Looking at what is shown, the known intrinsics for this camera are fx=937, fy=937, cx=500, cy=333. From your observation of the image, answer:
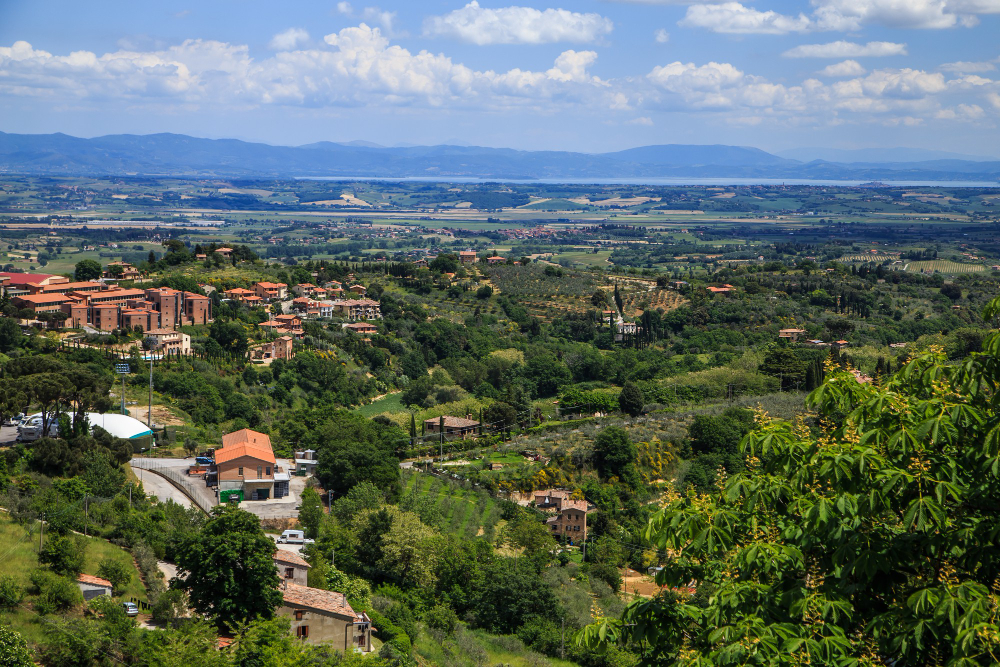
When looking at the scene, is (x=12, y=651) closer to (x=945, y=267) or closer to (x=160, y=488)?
(x=160, y=488)

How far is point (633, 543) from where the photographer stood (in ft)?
92.4

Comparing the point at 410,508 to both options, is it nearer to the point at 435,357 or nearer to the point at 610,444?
the point at 610,444

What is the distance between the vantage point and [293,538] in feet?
72.4

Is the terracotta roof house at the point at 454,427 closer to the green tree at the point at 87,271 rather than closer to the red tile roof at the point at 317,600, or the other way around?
the red tile roof at the point at 317,600

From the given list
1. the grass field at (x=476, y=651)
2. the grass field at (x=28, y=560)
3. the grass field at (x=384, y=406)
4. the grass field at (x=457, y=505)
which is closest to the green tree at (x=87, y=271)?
the grass field at (x=384, y=406)

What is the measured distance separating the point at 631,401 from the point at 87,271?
1467 inches

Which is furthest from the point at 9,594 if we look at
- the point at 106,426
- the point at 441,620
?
the point at 106,426

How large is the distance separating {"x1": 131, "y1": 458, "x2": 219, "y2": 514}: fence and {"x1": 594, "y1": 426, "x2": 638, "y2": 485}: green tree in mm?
14255

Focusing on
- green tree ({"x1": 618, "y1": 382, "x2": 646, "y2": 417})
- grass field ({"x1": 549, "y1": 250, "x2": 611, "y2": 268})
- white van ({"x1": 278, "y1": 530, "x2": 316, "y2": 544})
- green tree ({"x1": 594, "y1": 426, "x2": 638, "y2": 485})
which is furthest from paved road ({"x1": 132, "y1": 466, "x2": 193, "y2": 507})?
grass field ({"x1": 549, "y1": 250, "x2": 611, "y2": 268})

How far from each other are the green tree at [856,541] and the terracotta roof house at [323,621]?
1080 centimetres

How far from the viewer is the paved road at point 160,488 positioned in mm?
24697

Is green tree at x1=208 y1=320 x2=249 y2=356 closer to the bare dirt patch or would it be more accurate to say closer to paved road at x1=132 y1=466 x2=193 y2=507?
the bare dirt patch

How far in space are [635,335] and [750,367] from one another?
1214 centimetres

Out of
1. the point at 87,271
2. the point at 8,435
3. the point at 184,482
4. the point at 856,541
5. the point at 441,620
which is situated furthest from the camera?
the point at 87,271
